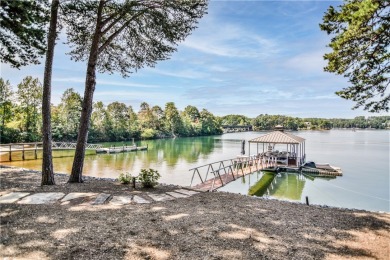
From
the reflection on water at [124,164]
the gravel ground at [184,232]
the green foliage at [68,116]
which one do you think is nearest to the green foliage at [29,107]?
the green foliage at [68,116]

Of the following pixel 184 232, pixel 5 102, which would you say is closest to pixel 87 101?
pixel 184 232

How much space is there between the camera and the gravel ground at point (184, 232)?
9.89ft

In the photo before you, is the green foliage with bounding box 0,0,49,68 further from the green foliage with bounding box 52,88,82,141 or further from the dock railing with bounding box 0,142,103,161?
the green foliage with bounding box 52,88,82,141

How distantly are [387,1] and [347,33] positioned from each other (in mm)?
732

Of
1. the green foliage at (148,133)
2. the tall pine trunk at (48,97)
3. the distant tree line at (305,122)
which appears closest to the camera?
the tall pine trunk at (48,97)

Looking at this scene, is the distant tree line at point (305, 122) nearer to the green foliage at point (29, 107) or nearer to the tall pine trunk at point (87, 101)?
the green foliage at point (29, 107)

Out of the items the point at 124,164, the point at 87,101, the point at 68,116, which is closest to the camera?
the point at 87,101

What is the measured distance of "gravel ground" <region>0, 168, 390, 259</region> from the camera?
3.01 m

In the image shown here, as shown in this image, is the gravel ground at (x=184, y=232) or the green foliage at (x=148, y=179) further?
the green foliage at (x=148, y=179)

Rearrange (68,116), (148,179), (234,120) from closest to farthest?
(148,179)
(68,116)
(234,120)

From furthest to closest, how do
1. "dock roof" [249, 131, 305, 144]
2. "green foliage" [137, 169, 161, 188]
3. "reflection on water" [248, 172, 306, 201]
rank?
"dock roof" [249, 131, 305, 144]
"reflection on water" [248, 172, 306, 201]
"green foliage" [137, 169, 161, 188]

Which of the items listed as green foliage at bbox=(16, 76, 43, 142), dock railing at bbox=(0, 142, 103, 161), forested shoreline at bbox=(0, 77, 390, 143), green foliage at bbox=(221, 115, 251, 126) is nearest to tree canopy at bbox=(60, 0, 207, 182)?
dock railing at bbox=(0, 142, 103, 161)

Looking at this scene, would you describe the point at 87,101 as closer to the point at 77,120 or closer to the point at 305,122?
the point at 77,120

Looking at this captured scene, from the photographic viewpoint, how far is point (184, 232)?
367 centimetres
